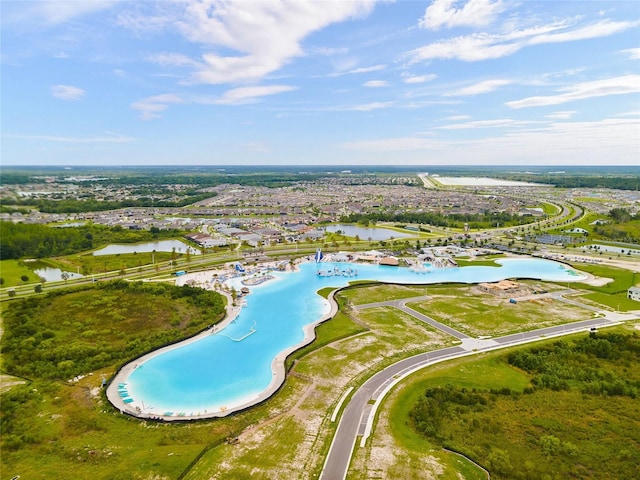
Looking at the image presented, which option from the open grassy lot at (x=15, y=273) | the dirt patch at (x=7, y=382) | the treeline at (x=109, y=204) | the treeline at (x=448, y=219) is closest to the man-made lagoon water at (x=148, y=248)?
the open grassy lot at (x=15, y=273)

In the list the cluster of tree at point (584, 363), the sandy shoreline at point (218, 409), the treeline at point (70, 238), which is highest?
the treeline at point (70, 238)

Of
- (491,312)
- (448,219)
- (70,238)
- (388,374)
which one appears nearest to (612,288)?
(491,312)

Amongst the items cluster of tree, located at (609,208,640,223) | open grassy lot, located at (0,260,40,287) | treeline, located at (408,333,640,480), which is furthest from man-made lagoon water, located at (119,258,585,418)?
cluster of tree, located at (609,208,640,223)

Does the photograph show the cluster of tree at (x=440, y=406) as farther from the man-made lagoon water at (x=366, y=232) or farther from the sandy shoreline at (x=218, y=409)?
the man-made lagoon water at (x=366, y=232)

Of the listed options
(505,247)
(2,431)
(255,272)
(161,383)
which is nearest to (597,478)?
(161,383)

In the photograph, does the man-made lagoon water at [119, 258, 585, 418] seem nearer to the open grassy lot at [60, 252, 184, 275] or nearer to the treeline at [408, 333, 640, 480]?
the treeline at [408, 333, 640, 480]

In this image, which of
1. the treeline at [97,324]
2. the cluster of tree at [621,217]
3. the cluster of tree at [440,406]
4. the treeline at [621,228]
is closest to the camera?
the cluster of tree at [440,406]
